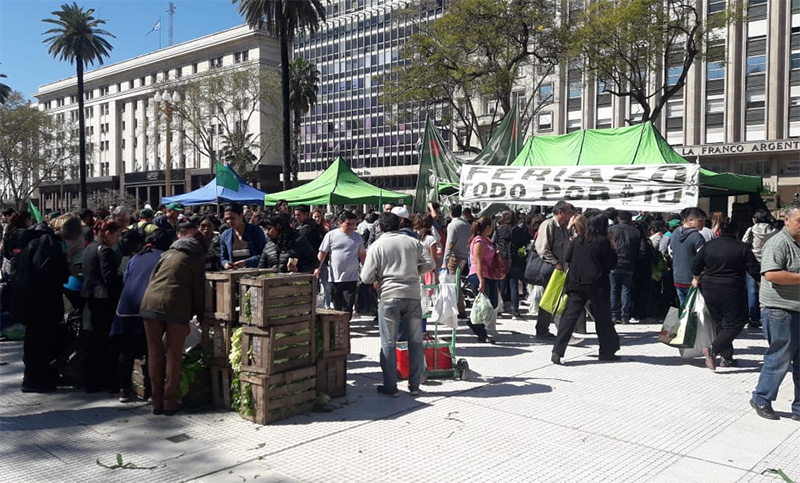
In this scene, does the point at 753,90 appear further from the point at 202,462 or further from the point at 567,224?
the point at 202,462

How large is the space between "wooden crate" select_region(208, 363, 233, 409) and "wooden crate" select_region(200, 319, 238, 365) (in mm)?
76

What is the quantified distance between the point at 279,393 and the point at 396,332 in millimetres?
1374

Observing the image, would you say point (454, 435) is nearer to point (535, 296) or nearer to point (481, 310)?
point (481, 310)

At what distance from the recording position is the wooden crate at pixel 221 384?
608 cm

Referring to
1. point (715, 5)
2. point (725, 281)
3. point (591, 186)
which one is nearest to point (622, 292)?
point (591, 186)

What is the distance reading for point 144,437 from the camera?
5434 millimetres

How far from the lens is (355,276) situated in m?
9.70

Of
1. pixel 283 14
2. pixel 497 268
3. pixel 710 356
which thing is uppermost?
pixel 283 14

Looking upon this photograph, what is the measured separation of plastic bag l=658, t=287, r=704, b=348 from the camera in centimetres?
765

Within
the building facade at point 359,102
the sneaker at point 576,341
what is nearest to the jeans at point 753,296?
the sneaker at point 576,341

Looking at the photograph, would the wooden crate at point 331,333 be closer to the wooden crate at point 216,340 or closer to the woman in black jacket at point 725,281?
the wooden crate at point 216,340

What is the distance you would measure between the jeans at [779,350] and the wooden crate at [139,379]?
5.93m

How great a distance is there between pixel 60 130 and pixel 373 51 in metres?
30.1

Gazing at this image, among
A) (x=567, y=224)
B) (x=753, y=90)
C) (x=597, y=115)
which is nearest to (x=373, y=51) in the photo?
(x=597, y=115)
